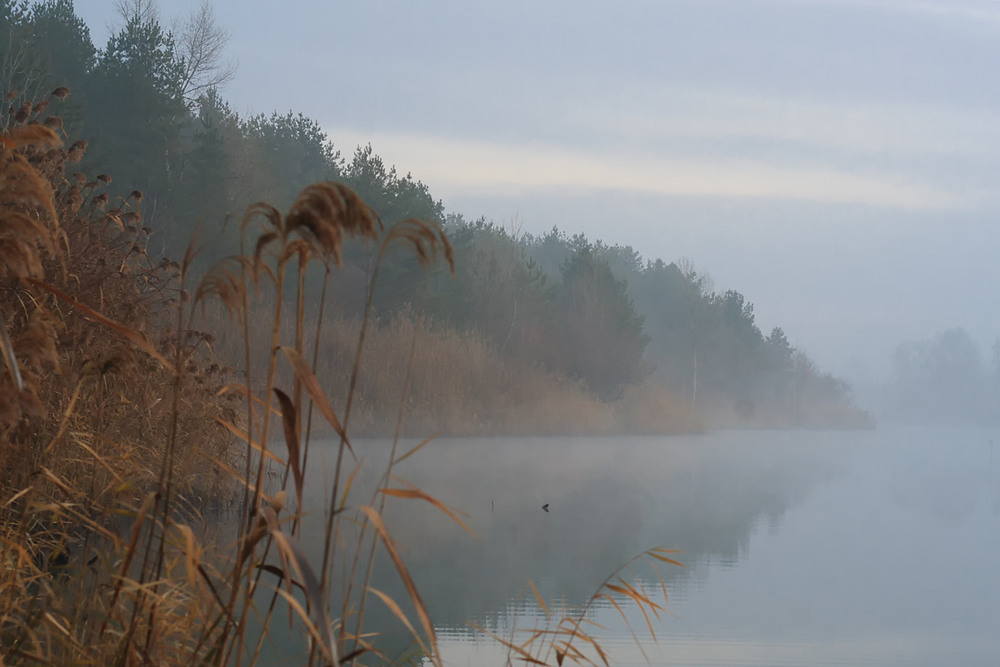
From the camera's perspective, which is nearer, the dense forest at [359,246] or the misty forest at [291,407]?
the misty forest at [291,407]

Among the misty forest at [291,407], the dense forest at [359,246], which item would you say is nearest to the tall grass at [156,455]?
the misty forest at [291,407]

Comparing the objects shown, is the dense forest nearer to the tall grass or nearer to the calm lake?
the calm lake

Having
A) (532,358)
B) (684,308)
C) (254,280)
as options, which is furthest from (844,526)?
(684,308)

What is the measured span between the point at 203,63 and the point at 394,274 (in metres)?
7.22

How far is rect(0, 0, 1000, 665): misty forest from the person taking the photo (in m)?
1.35

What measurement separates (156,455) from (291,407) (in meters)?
3.83

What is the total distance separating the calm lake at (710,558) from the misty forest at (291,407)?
0.08 meters

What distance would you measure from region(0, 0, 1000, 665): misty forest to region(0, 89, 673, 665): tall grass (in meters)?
0.02

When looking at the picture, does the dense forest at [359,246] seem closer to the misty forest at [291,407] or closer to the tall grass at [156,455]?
the misty forest at [291,407]

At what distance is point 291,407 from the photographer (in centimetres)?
115

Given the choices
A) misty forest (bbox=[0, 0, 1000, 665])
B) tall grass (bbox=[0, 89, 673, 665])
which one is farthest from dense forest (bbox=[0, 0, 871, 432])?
tall grass (bbox=[0, 89, 673, 665])

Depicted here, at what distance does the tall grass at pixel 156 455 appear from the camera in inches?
45.8

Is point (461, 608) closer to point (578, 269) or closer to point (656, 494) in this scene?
point (656, 494)

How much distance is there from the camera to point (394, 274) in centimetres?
1877
